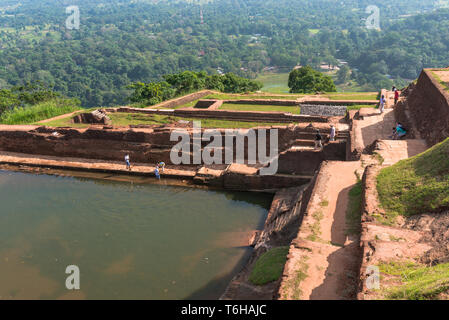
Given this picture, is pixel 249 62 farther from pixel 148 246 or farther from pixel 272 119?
pixel 148 246

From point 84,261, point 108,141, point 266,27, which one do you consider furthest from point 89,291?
point 266,27

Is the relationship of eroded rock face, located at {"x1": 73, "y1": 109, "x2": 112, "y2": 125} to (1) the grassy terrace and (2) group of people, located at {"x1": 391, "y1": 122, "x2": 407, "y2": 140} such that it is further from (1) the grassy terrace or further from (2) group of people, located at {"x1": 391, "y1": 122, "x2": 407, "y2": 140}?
(2) group of people, located at {"x1": 391, "y1": 122, "x2": 407, "y2": 140}

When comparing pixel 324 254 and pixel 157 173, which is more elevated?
pixel 324 254

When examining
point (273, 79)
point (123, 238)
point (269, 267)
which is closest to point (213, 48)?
point (273, 79)

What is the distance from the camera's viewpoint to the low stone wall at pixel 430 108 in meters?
9.79

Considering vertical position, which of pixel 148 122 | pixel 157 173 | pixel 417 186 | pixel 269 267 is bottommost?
pixel 269 267

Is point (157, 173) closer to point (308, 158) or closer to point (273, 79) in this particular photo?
point (308, 158)

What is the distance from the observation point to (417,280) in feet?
16.3

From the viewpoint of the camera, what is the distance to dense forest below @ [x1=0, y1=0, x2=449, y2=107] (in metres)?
68.2

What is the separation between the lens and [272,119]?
15.8m

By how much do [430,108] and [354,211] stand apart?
17.9 feet

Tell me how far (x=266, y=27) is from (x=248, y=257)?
129m

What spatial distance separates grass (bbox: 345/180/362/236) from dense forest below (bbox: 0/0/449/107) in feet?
69.5

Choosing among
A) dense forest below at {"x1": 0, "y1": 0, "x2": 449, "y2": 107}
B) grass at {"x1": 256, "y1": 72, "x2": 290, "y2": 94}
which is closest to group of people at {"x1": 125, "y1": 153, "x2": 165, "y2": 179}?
dense forest below at {"x1": 0, "y1": 0, "x2": 449, "y2": 107}
